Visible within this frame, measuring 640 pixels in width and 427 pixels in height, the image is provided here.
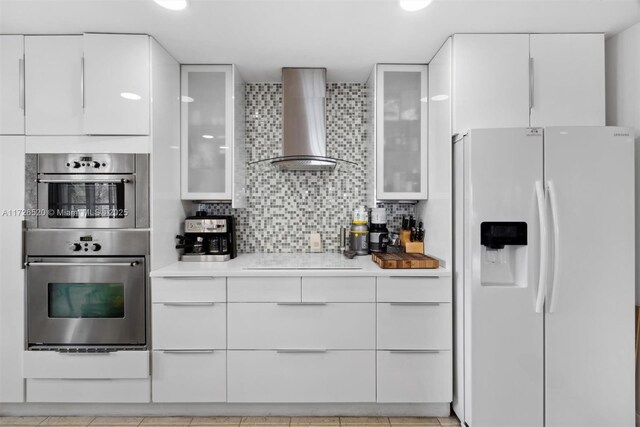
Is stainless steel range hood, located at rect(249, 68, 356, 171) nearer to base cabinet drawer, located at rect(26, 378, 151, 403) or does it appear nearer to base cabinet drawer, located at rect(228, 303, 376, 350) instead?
base cabinet drawer, located at rect(228, 303, 376, 350)

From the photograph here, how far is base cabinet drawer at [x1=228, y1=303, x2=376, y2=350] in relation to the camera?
2189 millimetres

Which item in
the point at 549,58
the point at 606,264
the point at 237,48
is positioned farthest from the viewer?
the point at 237,48

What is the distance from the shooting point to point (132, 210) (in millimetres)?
2201

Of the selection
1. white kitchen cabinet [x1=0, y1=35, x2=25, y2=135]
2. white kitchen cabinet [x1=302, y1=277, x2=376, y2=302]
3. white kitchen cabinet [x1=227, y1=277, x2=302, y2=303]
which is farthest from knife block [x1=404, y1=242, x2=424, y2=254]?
white kitchen cabinet [x1=0, y1=35, x2=25, y2=135]

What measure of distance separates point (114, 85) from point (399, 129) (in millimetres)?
1812

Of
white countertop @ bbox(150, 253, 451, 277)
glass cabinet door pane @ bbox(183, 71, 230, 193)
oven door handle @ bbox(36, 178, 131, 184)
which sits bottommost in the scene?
white countertop @ bbox(150, 253, 451, 277)

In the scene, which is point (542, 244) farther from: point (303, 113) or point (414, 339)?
point (303, 113)

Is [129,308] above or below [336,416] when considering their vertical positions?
above

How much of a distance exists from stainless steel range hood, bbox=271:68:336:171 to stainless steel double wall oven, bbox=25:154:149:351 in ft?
3.25

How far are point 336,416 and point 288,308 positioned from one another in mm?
748

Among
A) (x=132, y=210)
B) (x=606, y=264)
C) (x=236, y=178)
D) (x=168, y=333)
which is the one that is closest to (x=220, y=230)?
(x=236, y=178)

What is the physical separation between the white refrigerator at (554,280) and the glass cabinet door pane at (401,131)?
625 mm

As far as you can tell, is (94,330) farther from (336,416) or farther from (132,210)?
(336,416)

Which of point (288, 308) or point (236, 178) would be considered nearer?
point (288, 308)
